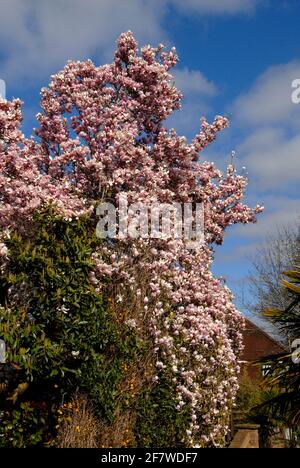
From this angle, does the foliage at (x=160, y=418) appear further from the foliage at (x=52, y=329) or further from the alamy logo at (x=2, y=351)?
the alamy logo at (x=2, y=351)

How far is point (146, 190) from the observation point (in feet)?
41.2

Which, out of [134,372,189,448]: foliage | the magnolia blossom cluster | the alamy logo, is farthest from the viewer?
the magnolia blossom cluster

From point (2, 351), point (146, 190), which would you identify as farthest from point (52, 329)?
point (146, 190)

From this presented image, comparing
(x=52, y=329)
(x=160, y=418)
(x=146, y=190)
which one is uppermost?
(x=146, y=190)

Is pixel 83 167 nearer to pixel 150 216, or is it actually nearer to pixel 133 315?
pixel 150 216

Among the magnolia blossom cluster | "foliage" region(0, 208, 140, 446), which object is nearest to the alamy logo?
"foliage" region(0, 208, 140, 446)

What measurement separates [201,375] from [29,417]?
4206 mm

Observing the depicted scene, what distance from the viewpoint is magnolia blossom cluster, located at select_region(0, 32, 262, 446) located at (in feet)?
36.4

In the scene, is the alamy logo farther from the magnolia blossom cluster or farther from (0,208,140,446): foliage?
the magnolia blossom cluster

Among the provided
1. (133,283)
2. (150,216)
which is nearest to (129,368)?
(133,283)

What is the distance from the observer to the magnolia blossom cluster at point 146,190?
11.1m

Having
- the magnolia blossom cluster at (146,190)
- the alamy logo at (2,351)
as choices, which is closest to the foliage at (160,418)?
the magnolia blossom cluster at (146,190)

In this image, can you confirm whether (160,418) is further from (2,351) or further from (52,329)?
(2,351)
